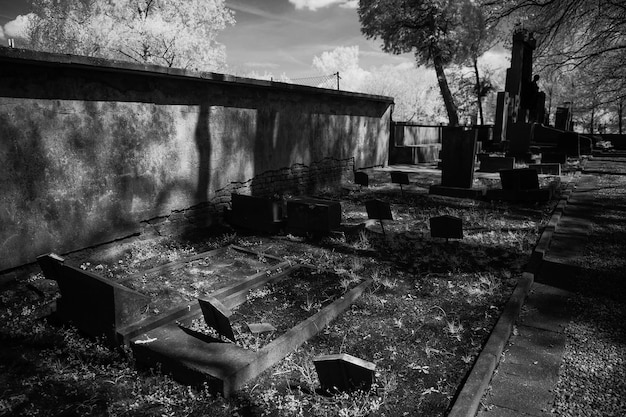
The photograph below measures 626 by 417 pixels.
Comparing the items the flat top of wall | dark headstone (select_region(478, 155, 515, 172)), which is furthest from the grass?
dark headstone (select_region(478, 155, 515, 172))

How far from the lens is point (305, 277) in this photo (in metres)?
4.79

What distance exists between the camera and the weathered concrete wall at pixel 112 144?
4.56 m

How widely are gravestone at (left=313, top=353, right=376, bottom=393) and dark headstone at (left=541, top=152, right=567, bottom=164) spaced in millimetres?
15017

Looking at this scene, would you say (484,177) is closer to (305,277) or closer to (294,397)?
(305,277)

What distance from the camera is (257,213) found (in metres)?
6.71

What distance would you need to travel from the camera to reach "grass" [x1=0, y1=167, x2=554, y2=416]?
2.67m

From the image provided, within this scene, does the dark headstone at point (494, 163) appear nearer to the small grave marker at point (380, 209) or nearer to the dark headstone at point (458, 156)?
the dark headstone at point (458, 156)

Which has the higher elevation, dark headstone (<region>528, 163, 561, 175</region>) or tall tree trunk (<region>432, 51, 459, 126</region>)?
tall tree trunk (<region>432, 51, 459, 126</region>)

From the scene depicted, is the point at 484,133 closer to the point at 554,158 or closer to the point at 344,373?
the point at 554,158

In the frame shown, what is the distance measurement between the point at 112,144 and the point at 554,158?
15.2 m

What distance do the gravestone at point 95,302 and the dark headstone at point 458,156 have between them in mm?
8128

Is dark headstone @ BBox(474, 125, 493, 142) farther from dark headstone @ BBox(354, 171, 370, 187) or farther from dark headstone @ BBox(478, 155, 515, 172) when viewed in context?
dark headstone @ BBox(354, 171, 370, 187)

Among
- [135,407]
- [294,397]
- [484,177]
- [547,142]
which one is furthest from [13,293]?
[547,142]

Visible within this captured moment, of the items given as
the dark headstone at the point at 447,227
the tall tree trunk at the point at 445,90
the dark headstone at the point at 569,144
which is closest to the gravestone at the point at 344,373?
the dark headstone at the point at 447,227
